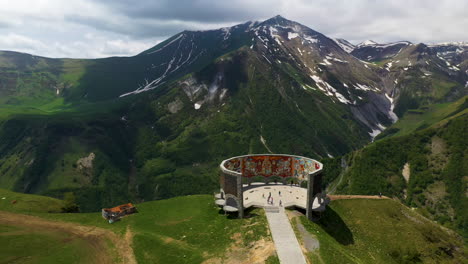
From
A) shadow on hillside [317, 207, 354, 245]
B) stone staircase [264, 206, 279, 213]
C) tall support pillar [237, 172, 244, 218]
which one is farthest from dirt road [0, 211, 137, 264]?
shadow on hillside [317, 207, 354, 245]

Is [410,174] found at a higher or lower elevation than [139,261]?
lower

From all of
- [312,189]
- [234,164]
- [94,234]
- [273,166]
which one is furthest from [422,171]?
[94,234]

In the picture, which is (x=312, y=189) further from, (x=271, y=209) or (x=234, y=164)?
(x=234, y=164)

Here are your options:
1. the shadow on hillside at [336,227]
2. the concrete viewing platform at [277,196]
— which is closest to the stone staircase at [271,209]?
the concrete viewing platform at [277,196]

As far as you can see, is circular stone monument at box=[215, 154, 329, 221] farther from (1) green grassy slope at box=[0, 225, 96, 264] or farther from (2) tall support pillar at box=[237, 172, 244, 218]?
(1) green grassy slope at box=[0, 225, 96, 264]

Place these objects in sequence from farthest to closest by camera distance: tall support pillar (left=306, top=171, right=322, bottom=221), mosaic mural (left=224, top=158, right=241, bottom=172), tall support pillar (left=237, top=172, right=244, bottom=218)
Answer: mosaic mural (left=224, top=158, right=241, bottom=172), tall support pillar (left=237, top=172, right=244, bottom=218), tall support pillar (left=306, top=171, right=322, bottom=221)

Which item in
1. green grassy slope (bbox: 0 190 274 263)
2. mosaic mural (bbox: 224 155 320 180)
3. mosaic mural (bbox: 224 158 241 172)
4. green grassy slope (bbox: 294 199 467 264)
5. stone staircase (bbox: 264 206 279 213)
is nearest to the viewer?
green grassy slope (bbox: 0 190 274 263)

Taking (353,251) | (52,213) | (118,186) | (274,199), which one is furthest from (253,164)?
(118,186)

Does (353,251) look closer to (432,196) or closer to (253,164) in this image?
(253,164)
